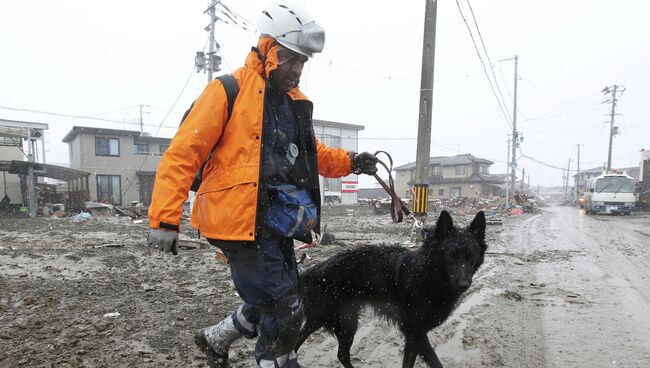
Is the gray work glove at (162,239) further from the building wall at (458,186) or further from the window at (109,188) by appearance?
the building wall at (458,186)

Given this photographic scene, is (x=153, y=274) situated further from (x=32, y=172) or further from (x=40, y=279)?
(x=32, y=172)

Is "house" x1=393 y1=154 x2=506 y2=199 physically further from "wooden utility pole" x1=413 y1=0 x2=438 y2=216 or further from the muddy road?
the muddy road

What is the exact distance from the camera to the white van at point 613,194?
68.8 ft

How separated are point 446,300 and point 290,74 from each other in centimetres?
195

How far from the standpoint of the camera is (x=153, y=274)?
598 cm

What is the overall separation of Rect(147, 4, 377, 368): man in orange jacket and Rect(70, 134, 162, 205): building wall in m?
29.9

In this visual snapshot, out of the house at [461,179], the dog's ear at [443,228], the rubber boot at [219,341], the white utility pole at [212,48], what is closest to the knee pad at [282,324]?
the rubber boot at [219,341]

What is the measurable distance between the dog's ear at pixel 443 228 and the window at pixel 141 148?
32018 mm

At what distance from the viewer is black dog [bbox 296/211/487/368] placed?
2697 mm

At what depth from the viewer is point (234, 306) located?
169 inches

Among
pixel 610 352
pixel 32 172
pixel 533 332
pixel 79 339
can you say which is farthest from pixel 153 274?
pixel 32 172

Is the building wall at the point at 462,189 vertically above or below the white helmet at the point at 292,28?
below

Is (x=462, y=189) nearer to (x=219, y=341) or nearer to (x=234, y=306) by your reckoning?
(x=234, y=306)

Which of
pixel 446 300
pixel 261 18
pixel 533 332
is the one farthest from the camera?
pixel 533 332
